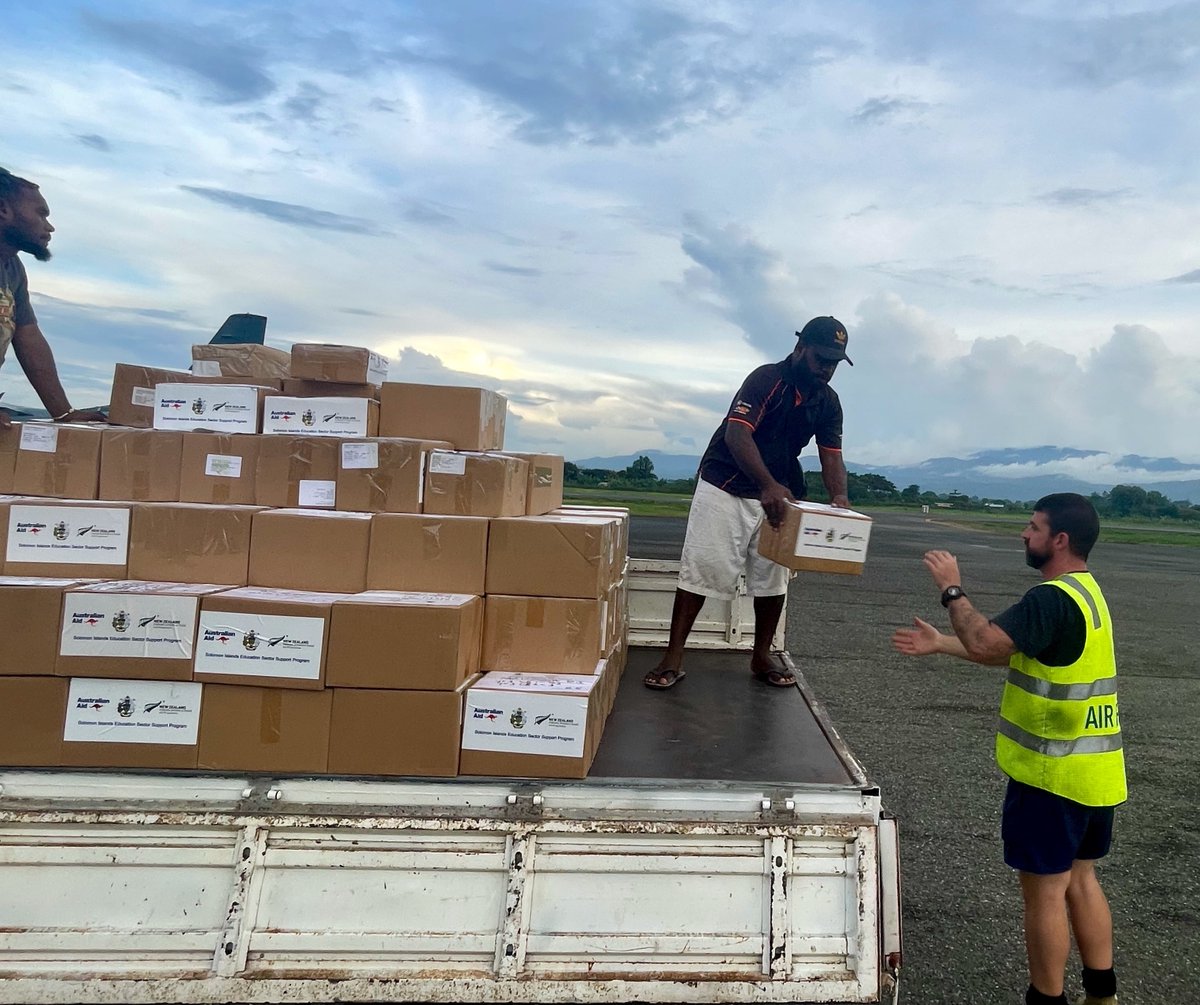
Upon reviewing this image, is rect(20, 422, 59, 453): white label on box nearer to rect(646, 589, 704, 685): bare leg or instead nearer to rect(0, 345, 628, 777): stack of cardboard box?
rect(0, 345, 628, 777): stack of cardboard box

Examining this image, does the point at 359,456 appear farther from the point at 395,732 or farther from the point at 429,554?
the point at 395,732

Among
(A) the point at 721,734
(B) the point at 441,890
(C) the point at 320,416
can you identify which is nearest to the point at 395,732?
(B) the point at 441,890

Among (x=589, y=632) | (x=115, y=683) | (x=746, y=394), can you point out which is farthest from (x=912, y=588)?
(x=115, y=683)

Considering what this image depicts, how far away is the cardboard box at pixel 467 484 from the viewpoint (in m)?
3.15

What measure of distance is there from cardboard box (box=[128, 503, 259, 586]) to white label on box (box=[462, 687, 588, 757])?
39.4 inches

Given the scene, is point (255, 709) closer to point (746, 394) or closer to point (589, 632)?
point (589, 632)

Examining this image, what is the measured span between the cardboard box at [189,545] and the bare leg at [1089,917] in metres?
2.96

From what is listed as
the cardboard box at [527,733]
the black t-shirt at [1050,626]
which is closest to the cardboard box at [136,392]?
the cardboard box at [527,733]

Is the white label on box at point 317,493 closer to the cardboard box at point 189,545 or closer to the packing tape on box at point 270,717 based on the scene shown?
the cardboard box at point 189,545

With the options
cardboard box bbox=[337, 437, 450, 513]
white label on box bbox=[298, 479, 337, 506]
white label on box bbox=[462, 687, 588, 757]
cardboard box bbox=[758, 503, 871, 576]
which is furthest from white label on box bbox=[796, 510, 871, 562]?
white label on box bbox=[298, 479, 337, 506]

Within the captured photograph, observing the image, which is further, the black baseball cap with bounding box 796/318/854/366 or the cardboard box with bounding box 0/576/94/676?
the black baseball cap with bounding box 796/318/854/366

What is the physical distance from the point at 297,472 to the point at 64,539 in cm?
80

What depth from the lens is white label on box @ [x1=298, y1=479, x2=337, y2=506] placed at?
3.22 m

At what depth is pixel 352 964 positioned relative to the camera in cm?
231
